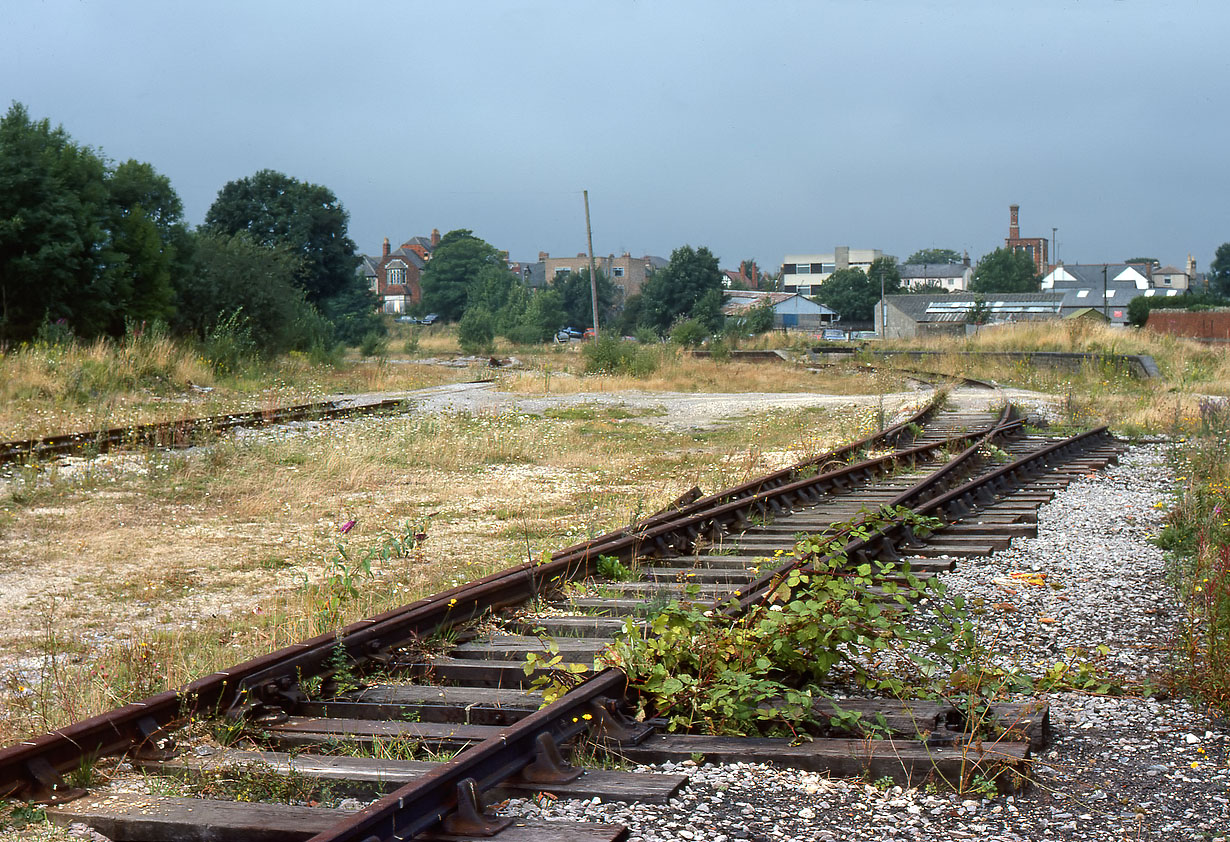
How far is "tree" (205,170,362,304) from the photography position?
61.2m

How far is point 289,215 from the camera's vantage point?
61.5 m

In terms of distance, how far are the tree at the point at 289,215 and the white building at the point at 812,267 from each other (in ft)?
323

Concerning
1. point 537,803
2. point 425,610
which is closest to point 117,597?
point 425,610

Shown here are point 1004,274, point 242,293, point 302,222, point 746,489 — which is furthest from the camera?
point 1004,274

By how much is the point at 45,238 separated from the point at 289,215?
4048 centimetres

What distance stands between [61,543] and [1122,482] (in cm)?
981

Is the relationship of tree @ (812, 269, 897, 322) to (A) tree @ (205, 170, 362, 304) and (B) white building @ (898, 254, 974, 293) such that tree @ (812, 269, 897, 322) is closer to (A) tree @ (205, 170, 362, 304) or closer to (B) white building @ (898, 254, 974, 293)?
(B) white building @ (898, 254, 974, 293)

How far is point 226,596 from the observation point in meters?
7.05

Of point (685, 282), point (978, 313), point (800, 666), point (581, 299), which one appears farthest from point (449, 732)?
point (581, 299)

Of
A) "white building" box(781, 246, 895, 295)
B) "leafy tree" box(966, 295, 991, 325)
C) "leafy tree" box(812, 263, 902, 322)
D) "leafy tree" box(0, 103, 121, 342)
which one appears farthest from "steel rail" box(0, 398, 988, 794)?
"white building" box(781, 246, 895, 295)

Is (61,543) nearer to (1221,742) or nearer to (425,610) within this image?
(425,610)

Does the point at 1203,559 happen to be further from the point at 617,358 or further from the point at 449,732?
the point at 617,358

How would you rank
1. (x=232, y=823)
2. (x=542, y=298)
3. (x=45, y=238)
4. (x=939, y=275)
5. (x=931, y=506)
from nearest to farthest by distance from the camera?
(x=232, y=823) → (x=931, y=506) → (x=45, y=238) → (x=542, y=298) → (x=939, y=275)

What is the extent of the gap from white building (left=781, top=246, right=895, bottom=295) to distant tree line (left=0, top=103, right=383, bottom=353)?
122m
